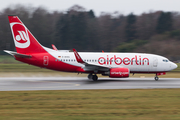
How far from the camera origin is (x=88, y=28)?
75.1m

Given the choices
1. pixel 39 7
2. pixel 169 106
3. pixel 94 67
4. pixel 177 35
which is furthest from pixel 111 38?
pixel 169 106

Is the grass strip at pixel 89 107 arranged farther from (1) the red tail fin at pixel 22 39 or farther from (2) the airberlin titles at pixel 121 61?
(1) the red tail fin at pixel 22 39

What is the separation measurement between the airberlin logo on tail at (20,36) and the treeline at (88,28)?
35.4 m

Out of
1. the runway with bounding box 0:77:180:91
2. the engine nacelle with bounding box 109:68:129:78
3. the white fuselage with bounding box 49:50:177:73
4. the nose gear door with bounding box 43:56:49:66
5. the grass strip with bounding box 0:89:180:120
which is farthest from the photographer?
the white fuselage with bounding box 49:50:177:73

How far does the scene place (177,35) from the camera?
63.2 meters

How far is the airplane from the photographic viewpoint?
23.9 m

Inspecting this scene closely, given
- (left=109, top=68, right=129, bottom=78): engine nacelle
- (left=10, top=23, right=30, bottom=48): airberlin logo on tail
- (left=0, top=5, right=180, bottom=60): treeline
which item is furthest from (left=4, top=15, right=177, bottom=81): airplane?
(left=0, top=5, right=180, bottom=60): treeline

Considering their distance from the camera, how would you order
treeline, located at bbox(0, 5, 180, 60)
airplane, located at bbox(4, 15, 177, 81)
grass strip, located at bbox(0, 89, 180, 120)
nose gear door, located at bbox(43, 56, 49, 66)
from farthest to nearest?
treeline, located at bbox(0, 5, 180, 60) → nose gear door, located at bbox(43, 56, 49, 66) → airplane, located at bbox(4, 15, 177, 81) → grass strip, located at bbox(0, 89, 180, 120)

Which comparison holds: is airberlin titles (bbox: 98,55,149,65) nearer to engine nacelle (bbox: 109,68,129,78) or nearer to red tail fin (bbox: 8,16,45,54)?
engine nacelle (bbox: 109,68,129,78)

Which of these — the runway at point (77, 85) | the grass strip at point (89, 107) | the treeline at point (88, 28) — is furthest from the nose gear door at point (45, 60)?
the treeline at point (88, 28)

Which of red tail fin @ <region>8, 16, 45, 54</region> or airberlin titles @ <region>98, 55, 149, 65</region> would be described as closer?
red tail fin @ <region>8, 16, 45, 54</region>

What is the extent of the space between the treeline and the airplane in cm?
3295

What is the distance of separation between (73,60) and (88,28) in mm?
51778

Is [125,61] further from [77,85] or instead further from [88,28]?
[88,28]
